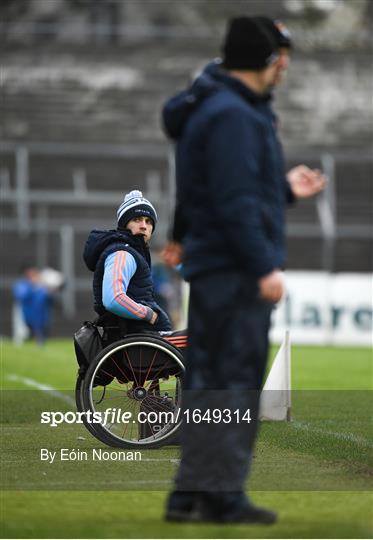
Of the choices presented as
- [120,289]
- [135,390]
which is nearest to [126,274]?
[120,289]

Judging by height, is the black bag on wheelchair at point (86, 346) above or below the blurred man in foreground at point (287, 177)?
below

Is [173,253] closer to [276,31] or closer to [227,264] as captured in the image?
[227,264]

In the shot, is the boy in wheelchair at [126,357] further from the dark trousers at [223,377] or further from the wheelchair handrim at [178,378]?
the dark trousers at [223,377]

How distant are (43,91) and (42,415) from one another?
3039 centimetres

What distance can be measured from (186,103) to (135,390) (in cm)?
345

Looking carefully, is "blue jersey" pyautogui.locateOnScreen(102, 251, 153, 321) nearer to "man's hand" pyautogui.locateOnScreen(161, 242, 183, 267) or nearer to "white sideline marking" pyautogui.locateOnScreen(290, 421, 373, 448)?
"white sideline marking" pyautogui.locateOnScreen(290, 421, 373, 448)

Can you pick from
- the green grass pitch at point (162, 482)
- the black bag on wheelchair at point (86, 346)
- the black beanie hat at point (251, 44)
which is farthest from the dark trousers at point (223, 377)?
the black bag on wheelchair at point (86, 346)

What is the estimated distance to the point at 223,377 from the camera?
6660 millimetres

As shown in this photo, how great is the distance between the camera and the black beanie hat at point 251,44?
21.8ft

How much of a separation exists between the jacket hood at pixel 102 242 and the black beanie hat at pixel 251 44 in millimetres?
3644

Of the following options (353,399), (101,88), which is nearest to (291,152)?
(101,88)

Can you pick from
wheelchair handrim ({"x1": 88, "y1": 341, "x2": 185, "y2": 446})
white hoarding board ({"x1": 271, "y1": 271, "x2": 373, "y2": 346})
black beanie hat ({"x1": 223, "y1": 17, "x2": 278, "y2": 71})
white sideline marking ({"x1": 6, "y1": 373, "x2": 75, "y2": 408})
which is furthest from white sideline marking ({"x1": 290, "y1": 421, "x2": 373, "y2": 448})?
white hoarding board ({"x1": 271, "y1": 271, "x2": 373, "y2": 346})

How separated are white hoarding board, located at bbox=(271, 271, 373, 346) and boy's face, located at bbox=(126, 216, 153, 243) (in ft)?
65.1

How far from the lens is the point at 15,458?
9.59 m
